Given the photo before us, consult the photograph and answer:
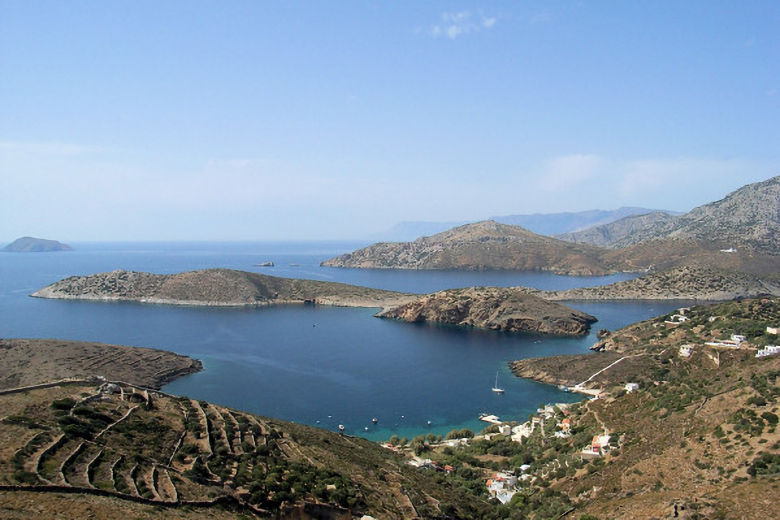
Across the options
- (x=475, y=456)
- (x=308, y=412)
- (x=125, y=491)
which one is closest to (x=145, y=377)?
Answer: (x=308, y=412)

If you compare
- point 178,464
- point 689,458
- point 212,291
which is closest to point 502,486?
point 689,458

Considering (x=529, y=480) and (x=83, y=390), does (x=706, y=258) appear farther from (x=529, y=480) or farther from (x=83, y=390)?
(x=83, y=390)

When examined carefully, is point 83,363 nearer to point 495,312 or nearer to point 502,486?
point 502,486

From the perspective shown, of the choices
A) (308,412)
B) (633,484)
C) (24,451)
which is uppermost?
(24,451)

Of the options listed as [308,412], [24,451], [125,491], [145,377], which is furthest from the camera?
[145,377]

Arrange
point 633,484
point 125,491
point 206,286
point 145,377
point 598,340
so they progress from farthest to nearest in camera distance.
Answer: point 206,286 < point 598,340 < point 145,377 < point 633,484 < point 125,491
